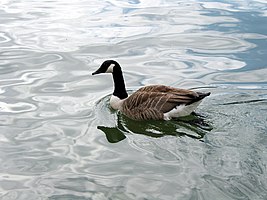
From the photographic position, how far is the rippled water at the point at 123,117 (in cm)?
563

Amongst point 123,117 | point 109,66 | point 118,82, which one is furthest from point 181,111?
point 109,66

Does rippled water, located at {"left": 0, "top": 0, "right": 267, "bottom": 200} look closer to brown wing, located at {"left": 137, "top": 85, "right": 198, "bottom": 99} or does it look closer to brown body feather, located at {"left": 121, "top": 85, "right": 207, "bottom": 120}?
brown body feather, located at {"left": 121, "top": 85, "right": 207, "bottom": 120}

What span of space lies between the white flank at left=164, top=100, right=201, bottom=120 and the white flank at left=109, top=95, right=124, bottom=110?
884mm

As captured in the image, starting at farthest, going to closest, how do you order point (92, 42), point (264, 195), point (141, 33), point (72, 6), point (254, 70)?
point (72, 6)
point (141, 33)
point (92, 42)
point (254, 70)
point (264, 195)

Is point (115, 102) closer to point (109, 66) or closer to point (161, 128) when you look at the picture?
point (109, 66)

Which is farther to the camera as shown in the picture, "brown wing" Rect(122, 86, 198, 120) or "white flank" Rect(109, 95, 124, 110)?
"white flank" Rect(109, 95, 124, 110)

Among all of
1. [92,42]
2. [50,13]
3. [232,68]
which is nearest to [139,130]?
[232,68]

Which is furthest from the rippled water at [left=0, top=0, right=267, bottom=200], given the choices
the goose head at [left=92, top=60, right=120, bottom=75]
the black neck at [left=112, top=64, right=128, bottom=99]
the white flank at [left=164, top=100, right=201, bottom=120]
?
the goose head at [left=92, top=60, right=120, bottom=75]

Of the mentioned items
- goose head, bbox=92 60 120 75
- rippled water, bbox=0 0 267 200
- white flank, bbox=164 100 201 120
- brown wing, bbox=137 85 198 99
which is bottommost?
rippled water, bbox=0 0 267 200

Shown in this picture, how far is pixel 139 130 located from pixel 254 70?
346 cm

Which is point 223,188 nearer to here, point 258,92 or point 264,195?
point 264,195

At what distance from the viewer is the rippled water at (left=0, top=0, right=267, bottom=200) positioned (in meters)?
5.63

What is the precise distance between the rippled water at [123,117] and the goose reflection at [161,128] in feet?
0.05

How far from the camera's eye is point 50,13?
1463 centimetres
